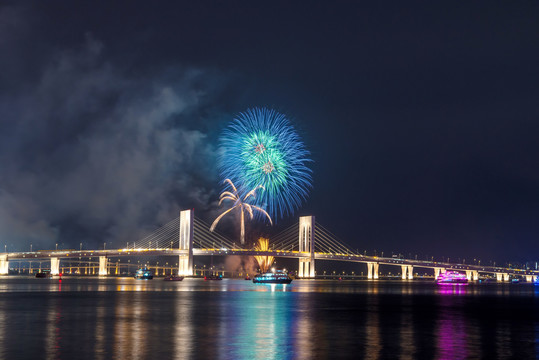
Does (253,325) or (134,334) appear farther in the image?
(253,325)

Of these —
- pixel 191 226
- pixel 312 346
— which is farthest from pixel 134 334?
pixel 191 226

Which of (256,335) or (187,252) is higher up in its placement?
(187,252)

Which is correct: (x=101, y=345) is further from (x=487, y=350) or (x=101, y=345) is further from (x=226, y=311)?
(x=226, y=311)

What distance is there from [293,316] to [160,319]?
8.84 metres

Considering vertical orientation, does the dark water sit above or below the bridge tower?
below

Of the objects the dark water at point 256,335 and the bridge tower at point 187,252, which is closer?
the dark water at point 256,335

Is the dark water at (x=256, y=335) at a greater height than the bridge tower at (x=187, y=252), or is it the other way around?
the bridge tower at (x=187, y=252)

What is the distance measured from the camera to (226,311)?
48688 millimetres

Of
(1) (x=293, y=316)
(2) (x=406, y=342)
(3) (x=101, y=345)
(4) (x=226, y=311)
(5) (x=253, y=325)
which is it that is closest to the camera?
(3) (x=101, y=345)

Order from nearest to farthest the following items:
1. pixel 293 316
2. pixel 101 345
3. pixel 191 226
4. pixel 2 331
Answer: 1. pixel 101 345
2. pixel 2 331
3. pixel 293 316
4. pixel 191 226

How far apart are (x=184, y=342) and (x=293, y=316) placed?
16.6 meters

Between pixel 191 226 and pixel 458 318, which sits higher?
pixel 191 226

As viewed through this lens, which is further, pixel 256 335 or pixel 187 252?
pixel 187 252

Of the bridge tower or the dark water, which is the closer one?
the dark water
